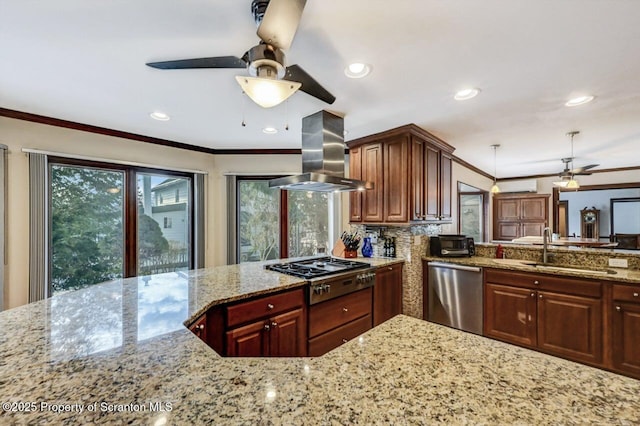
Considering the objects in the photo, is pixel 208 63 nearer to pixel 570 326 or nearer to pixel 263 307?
pixel 263 307

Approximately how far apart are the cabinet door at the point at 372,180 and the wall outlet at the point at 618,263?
2.23 meters

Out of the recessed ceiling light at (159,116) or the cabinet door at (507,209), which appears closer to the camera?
the recessed ceiling light at (159,116)

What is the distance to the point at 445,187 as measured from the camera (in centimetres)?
373

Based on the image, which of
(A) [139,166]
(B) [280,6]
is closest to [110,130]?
(A) [139,166]

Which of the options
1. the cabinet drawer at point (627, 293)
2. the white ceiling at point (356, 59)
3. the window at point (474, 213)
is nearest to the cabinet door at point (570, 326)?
the cabinet drawer at point (627, 293)

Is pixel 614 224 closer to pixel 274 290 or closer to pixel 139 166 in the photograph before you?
pixel 274 290

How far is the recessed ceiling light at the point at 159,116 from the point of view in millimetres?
2682

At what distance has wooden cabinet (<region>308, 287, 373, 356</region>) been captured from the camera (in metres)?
2.29

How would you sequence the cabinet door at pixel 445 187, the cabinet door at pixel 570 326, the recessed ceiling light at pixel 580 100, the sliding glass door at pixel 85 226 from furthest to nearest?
the cabinet door at pixel 445 187
the sliding glass door at pixel 85 226
the cabinet door at pixel 570 326
the recessed ceiling light at pixel 580 100

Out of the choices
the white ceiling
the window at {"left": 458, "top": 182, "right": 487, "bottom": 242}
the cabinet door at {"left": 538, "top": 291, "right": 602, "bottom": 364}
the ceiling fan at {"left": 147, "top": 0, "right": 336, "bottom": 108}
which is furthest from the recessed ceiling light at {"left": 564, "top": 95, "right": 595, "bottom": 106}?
the window at {"left": 458, "top": 182, "right": 487, "bottom": 242}

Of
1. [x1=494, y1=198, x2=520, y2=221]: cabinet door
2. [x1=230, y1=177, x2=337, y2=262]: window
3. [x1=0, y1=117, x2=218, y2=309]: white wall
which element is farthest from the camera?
[x1=494, y1=198, x2=520, y2=221]: cabinet door

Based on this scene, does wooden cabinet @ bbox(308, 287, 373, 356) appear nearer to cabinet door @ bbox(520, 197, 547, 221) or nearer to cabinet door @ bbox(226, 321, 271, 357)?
cabinet door @ bbox(226, 321, 271, 357)

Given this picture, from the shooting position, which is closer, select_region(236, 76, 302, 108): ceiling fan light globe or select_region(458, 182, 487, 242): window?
select_region(236, 76, 302, 108): ceiling fan light globe

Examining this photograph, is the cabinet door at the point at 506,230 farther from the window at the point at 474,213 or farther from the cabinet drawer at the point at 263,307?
the cabinet drawer at the point at 263,307
